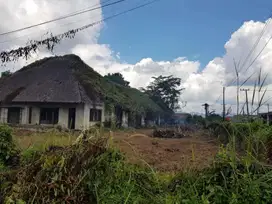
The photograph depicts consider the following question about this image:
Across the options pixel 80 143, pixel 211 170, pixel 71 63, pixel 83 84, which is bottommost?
pixel 211 170

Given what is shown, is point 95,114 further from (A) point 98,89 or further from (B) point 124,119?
(B) point 124,119

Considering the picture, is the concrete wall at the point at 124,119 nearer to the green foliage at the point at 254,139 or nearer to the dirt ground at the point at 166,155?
the dirt ground at the point at 166,155

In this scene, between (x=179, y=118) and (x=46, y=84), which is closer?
(x=46, y=84)

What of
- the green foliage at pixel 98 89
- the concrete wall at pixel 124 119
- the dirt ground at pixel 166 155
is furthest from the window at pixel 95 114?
the dirt ground at pixel 166 155

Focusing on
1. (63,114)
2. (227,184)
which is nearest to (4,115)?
(63,114)

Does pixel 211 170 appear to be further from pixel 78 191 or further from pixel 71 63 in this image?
pixel 71 63

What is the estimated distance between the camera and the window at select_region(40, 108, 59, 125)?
2492 centimetres

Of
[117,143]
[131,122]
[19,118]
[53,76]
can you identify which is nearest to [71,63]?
[53,76]

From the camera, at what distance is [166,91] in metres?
51.9

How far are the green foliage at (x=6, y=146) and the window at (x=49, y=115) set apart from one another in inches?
739

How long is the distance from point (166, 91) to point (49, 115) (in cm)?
2947

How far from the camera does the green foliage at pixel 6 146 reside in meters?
5.97

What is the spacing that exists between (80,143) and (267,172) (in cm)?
208

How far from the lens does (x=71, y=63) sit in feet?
93.4
